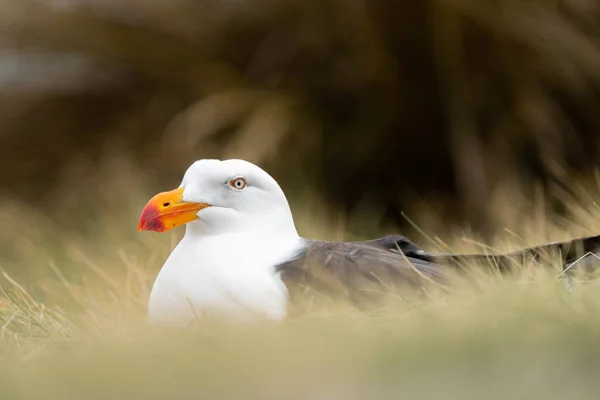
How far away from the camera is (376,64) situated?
3.77m

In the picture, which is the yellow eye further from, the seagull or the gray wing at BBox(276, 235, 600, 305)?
the gray wing at BBox(276, 235, 600, 305)

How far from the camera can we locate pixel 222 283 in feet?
5.57

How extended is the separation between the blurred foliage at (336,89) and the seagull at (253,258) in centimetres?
165

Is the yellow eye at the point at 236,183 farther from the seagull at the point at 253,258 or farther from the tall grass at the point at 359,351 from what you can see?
the tall grass at the point at 359,351

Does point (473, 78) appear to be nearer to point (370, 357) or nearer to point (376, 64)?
point (376, 64)

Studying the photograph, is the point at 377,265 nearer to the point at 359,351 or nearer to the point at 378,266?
the point at 378,266

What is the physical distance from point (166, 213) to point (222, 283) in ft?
0.76

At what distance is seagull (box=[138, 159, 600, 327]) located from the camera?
5.46 feet

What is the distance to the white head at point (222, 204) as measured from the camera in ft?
6.15

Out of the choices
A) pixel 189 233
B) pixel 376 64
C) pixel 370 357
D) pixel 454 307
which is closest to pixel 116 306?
pixel 189 233

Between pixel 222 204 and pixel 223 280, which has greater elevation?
pixel 222 204

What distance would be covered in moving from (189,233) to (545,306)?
0.79 meters

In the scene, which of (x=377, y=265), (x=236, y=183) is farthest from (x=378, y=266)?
(x=236, y=183)

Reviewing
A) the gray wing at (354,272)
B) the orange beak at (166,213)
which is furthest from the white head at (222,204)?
the gray wing at (354,272)
